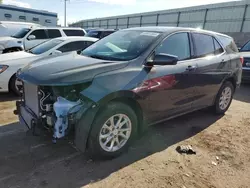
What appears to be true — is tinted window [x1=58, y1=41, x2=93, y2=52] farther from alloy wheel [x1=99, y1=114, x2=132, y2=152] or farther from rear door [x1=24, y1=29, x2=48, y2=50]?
alloy wheel [x1=99, y1=114, x2=132, y2=152]

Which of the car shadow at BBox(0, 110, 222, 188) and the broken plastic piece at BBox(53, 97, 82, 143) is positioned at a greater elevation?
the broken plastic piece at BBox(53, 97, 82, 143)

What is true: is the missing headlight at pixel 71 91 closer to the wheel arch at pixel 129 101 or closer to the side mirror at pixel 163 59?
the wheel arch at pixel 129 101

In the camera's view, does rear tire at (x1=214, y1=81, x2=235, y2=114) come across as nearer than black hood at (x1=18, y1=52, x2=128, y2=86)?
No

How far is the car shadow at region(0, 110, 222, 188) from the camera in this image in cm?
273

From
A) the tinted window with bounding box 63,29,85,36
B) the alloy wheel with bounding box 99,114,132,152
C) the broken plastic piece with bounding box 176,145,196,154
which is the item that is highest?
the tinted window with bounding box 63,29,85,36

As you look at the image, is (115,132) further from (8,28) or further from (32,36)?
(8,28)

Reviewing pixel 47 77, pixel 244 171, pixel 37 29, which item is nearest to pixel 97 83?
pixel 47 77

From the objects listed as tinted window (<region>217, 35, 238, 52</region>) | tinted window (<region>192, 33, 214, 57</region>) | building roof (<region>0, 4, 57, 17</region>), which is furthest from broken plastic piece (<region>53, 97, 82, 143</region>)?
building roof (<region>0, 4, 57, 17</region>)

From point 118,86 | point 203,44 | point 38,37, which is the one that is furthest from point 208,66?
point 38,37

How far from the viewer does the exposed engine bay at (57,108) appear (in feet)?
9.02

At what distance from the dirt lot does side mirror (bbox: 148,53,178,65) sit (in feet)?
4.28

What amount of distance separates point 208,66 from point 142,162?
7.31ft

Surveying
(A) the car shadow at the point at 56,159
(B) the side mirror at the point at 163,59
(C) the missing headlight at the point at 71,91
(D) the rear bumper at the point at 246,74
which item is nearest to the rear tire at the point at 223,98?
(A) the car shadow at the point at 56,159

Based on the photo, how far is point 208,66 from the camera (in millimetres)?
4281
